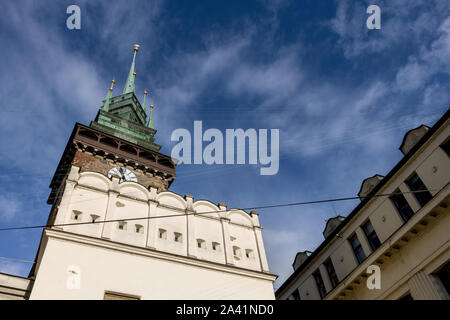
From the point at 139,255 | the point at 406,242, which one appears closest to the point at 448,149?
the point at 406,242

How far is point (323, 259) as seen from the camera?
23.2 meters

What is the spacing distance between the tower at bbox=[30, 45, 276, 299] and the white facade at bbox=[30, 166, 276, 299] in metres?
0.03

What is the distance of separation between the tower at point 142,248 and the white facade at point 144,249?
0.11 feet

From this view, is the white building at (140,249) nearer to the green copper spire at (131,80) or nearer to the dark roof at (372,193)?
the dark roof at (372,193)

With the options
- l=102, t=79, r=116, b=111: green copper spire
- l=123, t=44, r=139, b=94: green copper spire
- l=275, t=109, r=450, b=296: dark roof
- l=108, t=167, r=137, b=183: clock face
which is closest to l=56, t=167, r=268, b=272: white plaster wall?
l=275, t=109, r=450, b=296: dark roof

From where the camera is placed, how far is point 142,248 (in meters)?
14.3

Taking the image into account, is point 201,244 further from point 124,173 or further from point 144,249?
point 124,173

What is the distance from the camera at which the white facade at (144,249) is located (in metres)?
12.7

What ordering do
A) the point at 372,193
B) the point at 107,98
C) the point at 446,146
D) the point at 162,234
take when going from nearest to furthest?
1. the point at 162,234
2. the point at 446,146
3. the point at 372,193
4. the point at 107,98

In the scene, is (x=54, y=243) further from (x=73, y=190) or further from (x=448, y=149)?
(x=448, y=149)

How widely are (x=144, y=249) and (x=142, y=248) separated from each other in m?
0.09

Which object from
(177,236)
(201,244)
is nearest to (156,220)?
(177,236)

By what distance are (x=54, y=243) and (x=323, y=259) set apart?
16172mm

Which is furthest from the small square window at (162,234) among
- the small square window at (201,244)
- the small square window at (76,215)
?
the small square window at (76,215)
